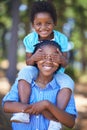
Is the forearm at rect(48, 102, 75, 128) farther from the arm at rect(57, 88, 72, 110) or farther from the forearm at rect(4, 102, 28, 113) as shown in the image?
the forearm at rect(4, 102, 28, 113)

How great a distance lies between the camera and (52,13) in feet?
12.3

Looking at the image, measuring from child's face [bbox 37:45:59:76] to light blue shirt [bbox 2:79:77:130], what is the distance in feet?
0.39

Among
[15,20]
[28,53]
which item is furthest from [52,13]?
[15,20]

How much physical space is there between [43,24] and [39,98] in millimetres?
645

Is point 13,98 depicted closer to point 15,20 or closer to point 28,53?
point 28,53

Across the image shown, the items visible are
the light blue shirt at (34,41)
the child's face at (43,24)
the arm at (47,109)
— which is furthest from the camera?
the light blue shirt at (34,41)

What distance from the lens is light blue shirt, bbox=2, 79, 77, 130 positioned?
3.46 m

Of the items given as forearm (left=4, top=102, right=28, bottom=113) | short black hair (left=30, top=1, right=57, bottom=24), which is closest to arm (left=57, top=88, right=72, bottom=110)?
forearm (left=4, top=102, right=28, bottom=113)

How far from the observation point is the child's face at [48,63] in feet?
11.3

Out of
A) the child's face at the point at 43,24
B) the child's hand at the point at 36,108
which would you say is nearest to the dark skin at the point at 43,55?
the child's face at the point at 43,24

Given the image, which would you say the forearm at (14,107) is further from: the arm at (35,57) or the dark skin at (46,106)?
the arm at (35,57)

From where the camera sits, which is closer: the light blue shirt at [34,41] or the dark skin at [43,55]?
the dark skin at [43,55]

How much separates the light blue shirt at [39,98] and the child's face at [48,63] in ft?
0.39

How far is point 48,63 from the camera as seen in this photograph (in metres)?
3.46
